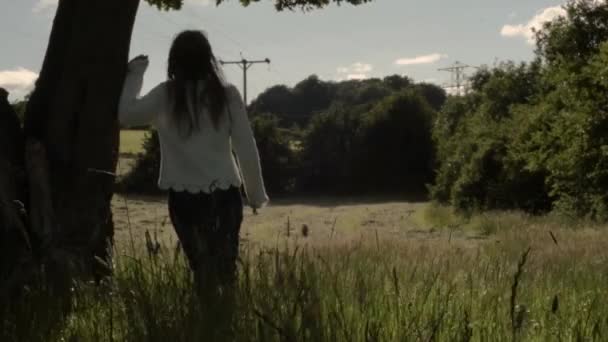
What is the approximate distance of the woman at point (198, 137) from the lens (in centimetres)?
472

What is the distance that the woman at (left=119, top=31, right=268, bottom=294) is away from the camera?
4.72 metres

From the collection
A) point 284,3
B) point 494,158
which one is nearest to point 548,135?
point 494,158

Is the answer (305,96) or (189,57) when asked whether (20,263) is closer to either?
(189,57)

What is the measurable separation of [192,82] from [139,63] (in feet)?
2.14

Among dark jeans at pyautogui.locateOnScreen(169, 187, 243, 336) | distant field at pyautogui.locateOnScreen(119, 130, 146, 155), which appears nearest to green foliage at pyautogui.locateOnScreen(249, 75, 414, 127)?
distant field at pyautogui.locateOnScreen(119, 130, 146, 155)

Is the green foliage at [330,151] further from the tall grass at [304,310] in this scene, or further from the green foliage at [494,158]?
the tall grass at [304,310]

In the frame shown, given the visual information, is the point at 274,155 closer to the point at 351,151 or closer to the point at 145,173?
the point at 351,151

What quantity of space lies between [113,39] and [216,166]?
1.34 metres

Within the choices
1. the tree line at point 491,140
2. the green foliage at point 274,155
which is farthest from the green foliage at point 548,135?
the green foliage at point 274,155

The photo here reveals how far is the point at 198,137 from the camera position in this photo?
4770 mm

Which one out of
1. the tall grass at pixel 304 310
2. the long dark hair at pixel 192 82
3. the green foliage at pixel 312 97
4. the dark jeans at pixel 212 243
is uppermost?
the green foliage at pixel 312 97

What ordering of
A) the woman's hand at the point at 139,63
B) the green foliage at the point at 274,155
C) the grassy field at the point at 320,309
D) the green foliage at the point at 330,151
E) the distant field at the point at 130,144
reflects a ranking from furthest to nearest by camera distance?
the distant field at the point at 130,144, the green foliage at the point at 274,155, the green foliage at the point at 330,151, the woman's hand at the point at 139,63, the grassy field at the point at 320,309

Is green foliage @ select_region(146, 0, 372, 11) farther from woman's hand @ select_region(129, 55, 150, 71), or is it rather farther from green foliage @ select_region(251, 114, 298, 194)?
green foliage @ select_region(251, 114, 298, 194)

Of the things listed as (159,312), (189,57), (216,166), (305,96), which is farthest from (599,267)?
(305,96)
